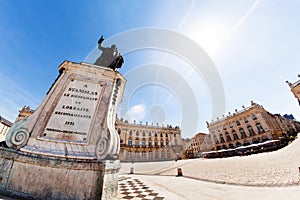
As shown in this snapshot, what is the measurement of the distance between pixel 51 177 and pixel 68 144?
561 mm

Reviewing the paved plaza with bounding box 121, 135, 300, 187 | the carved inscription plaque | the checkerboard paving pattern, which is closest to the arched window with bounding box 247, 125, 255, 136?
the paved plaza with bounding box 121, 135, 300, 187

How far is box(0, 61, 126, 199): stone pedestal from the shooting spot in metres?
1.83

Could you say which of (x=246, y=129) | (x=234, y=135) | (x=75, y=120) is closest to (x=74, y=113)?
(x=75, y=120)

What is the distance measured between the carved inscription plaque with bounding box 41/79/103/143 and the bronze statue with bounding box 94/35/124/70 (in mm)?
1043

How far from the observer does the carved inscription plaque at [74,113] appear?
2.41 meters

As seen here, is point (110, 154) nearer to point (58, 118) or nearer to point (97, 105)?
point (97, 105)

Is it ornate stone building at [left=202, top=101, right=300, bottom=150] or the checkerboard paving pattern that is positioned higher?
ornate stone building at [left=202, top=101, right=300, bottom=150]

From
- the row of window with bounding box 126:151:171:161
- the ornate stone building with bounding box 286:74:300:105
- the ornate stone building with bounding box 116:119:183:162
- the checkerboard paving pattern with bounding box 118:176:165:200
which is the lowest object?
the checkerboard paving pattern with bounding box 118:176:165:200

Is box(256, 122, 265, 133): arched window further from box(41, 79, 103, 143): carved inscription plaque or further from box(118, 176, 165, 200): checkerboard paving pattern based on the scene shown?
box(41, 79, 103, 143): carved inscription plaque

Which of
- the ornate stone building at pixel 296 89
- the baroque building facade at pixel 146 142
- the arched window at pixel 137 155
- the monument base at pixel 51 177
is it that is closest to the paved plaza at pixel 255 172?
the monument base at pixel 51 177

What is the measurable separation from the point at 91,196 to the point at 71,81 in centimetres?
249

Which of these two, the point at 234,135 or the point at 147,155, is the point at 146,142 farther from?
the point at 234,135

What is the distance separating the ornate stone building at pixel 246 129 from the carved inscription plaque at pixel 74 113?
33.7 m

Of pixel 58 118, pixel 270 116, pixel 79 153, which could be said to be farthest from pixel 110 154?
pixel 270 116
